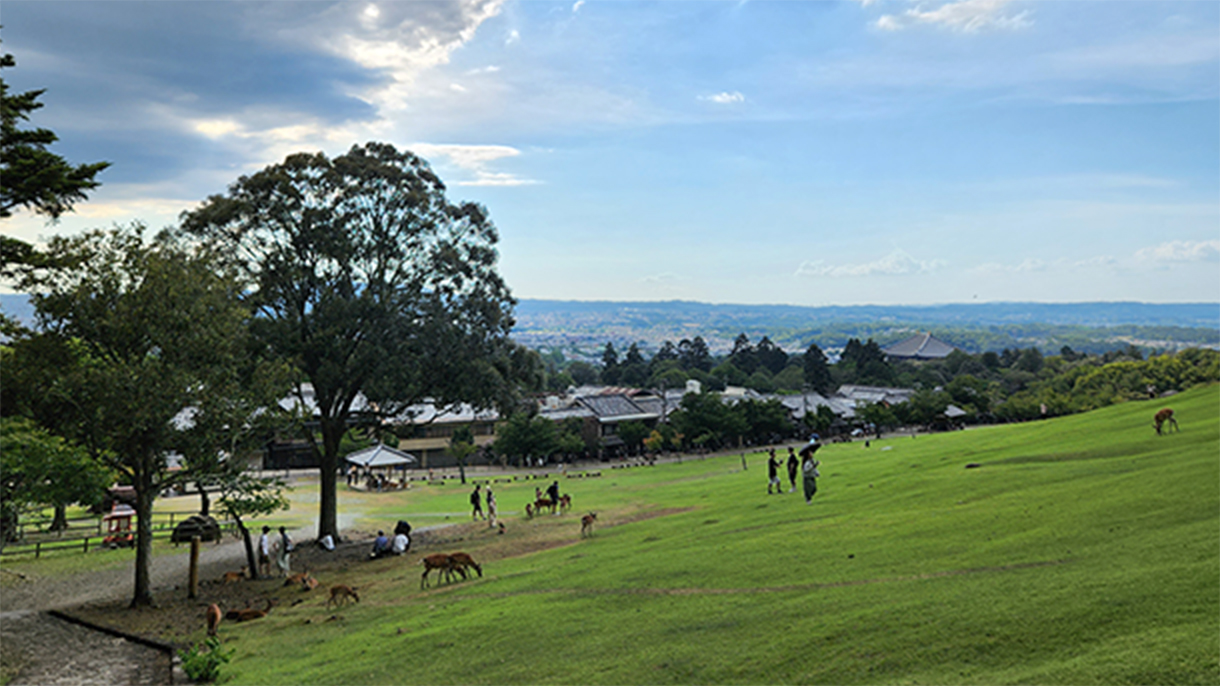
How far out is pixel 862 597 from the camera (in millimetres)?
10984

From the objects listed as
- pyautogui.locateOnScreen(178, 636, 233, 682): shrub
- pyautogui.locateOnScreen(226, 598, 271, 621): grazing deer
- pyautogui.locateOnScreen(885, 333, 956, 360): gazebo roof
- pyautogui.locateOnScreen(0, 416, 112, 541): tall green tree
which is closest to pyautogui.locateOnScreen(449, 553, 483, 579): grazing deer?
pyautogui.locateOnScreen(226, 598, 271, 621): grazing deer

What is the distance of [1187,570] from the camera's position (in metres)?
9.14

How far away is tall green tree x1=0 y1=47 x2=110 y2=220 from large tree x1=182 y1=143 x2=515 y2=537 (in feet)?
29.4

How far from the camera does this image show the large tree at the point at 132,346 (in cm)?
1953

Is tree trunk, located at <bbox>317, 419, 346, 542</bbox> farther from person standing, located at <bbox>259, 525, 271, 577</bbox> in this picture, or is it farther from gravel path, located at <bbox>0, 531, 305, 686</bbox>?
person standing, located at <bbox>259, 525, 271, 577</bbox>

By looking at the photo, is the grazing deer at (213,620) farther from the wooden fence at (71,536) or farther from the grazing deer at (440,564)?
the wooden fence at (71,536)

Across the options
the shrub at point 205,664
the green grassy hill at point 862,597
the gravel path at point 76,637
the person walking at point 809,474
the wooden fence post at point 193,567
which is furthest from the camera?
the person walking at point 809,474

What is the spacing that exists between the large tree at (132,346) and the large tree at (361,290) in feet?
18.7

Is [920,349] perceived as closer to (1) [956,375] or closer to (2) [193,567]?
(1) [956,375]

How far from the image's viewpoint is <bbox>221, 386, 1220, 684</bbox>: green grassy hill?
8.31 m

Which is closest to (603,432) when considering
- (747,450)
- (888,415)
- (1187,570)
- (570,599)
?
(747,450)

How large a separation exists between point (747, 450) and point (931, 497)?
53635mm

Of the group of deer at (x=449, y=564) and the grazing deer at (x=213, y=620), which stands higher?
the group of deer at (x=449, y=564)

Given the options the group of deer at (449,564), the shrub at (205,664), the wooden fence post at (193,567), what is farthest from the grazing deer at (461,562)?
the wooden fence post at (193,567)
